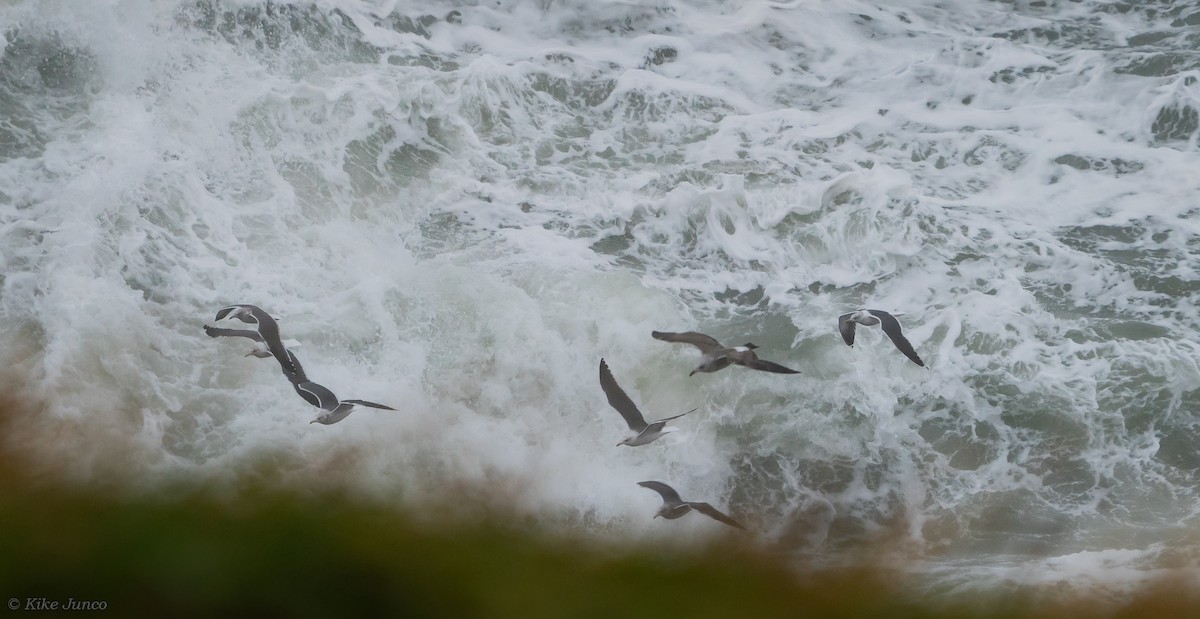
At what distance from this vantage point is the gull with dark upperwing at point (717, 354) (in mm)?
7164

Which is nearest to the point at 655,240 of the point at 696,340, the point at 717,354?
the point at 717,354

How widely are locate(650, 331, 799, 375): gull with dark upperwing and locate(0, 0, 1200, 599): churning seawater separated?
122 centimetres

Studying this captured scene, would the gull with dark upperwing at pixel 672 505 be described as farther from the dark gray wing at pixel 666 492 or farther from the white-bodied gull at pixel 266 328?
the white-bodied gull at pixel 266 328

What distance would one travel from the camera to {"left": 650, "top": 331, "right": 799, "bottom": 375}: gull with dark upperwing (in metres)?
7.16

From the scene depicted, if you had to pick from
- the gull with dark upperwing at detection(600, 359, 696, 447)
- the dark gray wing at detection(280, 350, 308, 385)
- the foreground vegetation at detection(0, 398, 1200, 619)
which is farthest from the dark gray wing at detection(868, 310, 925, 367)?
the foreground vegetation at detection(0, 398, 1200, 619)

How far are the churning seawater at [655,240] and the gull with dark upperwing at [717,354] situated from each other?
48.2 inches

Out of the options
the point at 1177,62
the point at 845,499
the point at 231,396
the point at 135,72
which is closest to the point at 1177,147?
the point at 1177,62

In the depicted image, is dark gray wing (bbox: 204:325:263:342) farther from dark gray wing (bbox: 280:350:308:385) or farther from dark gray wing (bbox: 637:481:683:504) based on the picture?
dark gray wing (bbox: 637:481:683:504)

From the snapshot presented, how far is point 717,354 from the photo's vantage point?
7832 mm

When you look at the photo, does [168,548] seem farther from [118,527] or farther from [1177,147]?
[1177,147]

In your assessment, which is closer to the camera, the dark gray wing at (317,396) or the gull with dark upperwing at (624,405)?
the dark gray wing at (317,396)

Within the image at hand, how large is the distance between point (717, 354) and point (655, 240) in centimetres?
348

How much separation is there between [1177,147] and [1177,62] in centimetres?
157

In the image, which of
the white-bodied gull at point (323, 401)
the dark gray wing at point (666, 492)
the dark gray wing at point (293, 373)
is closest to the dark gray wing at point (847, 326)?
the dark gray wing at point (666, 492)
